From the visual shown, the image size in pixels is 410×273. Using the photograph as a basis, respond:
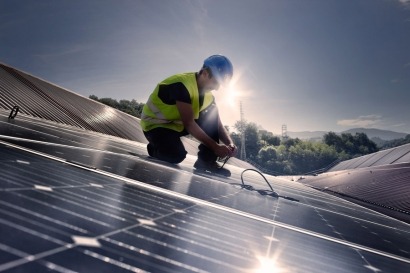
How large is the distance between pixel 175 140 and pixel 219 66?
1.77m

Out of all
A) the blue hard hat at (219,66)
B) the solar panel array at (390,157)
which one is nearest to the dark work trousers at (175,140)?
the blue hard hat at (219,66)

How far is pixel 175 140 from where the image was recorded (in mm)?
6293

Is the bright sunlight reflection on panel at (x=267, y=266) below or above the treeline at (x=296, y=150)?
below

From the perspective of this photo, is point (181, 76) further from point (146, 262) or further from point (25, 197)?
point (146, 262)

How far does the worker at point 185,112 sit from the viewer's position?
17.7ft

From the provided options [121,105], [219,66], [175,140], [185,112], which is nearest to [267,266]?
[185,112]

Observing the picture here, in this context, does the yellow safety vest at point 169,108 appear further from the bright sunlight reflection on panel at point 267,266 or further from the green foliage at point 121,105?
the green foliage at point 121,105

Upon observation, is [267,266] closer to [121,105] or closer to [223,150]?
[223,150]

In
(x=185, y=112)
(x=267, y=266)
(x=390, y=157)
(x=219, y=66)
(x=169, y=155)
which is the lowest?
(x=267, y=266)

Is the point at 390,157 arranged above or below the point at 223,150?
above

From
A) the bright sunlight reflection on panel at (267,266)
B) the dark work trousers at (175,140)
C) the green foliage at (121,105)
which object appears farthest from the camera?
the green foliage at (121,105)

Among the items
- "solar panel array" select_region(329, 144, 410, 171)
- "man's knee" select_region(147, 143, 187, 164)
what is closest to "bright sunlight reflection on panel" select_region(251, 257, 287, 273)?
"man's knee" select_region(147, 143, 187, 164)

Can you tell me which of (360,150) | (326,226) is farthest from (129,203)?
(360,150)

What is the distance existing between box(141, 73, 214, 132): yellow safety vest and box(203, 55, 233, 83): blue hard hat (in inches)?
15.0
